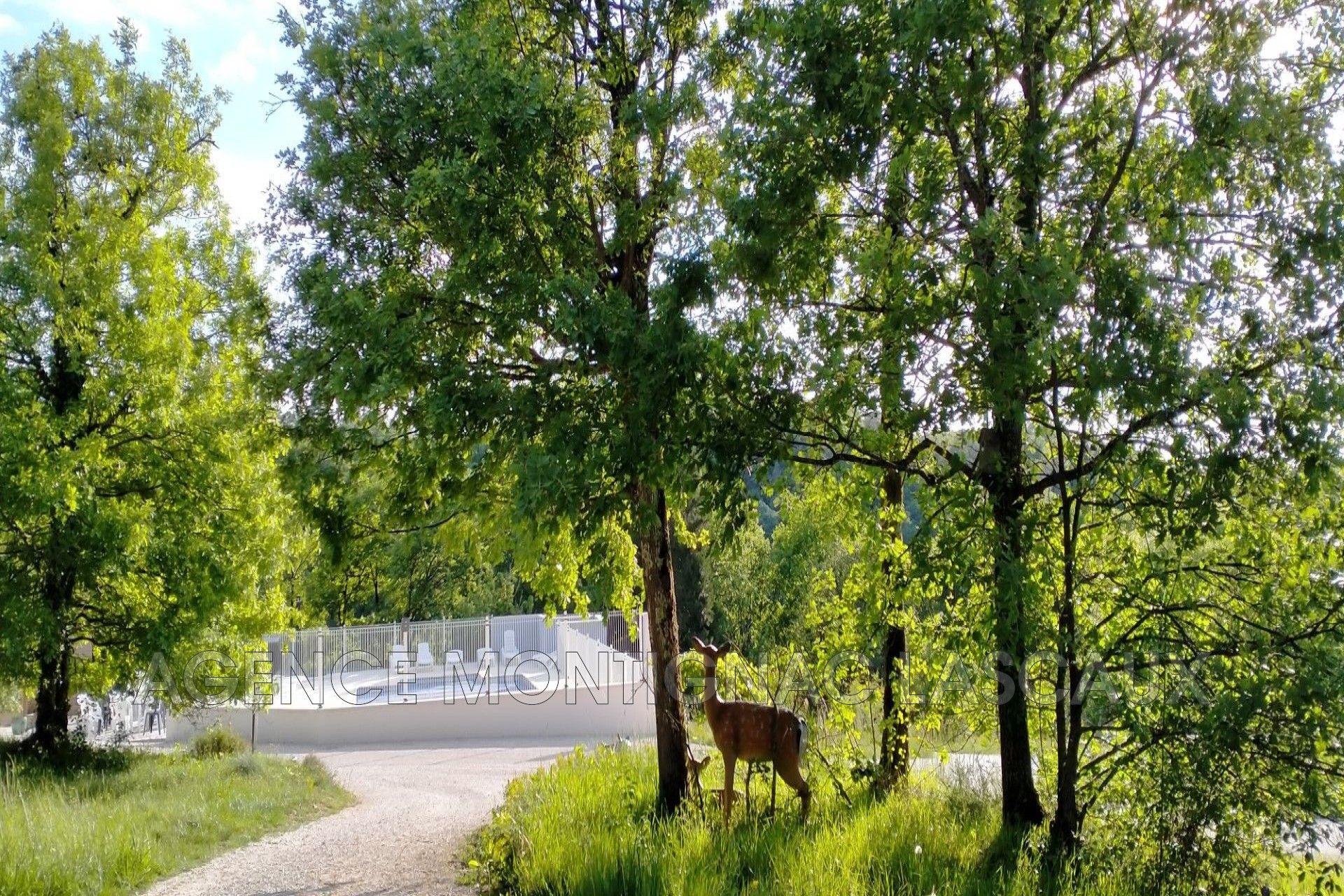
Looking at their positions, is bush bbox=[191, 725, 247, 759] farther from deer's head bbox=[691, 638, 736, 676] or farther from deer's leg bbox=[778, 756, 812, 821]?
deer's leg bbox=[778, 756, 812, 821]

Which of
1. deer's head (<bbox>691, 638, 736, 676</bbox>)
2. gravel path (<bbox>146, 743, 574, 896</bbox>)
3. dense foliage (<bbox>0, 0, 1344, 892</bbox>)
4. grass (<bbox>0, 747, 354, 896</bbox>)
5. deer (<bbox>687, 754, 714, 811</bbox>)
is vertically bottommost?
gravel path (<bbox>146, 743, 574, 896</bbox>)

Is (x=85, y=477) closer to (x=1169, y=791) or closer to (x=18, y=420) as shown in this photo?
(x=18, y=420)

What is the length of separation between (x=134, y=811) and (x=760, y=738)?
6.87 metres

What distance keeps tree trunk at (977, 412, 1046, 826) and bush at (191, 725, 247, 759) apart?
44.4 ft

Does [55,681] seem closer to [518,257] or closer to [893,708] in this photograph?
[518,257]

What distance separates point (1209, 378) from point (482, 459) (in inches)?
237

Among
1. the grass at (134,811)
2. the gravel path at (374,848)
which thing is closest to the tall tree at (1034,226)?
the gravel path at (374,848)

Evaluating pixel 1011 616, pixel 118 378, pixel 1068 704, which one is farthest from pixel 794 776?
pixel 118 378

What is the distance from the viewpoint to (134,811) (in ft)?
34.7

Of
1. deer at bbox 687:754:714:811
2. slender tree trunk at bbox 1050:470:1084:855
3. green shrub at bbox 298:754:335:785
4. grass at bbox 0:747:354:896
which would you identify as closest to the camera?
slender tree trunk at bbox 1050:470:1084:855

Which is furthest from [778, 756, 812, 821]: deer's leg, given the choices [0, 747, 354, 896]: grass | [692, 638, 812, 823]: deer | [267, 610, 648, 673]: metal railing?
[267, 610, 648, 673]: metal railing

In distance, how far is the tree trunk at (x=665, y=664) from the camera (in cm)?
1003

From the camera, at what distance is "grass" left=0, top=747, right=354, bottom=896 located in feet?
27.1

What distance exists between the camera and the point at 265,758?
50.6ft
